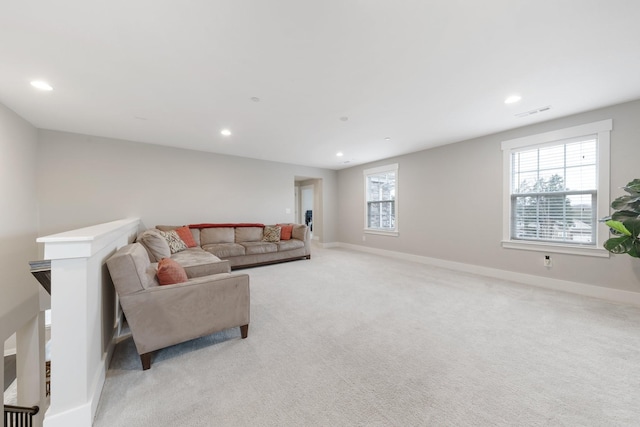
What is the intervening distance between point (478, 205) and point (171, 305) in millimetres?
4763

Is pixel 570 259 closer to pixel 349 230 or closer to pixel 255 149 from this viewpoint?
pixel 349 230

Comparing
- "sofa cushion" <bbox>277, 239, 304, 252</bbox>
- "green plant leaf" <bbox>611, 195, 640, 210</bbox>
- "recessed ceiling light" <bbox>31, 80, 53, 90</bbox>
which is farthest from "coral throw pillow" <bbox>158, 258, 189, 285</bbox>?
"green plant leaf" <bbox>611, 195, 640, 210</bbox>

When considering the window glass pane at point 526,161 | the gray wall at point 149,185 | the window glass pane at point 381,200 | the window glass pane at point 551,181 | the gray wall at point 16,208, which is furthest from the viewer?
the window glass pane at point 381,200

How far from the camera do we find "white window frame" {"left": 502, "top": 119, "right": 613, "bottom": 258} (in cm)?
301

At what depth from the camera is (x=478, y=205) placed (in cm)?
426

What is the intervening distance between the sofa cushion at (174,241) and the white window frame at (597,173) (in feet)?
17.9

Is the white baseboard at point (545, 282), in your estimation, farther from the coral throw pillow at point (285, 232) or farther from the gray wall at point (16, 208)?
the gray wall at point (16, 208)

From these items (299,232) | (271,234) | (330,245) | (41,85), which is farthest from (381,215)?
(41,85)

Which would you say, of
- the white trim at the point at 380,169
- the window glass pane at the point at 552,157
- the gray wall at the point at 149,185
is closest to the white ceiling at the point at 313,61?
the window glass pane at the point at 552,157

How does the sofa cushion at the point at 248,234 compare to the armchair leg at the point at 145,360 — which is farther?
the sofa cushion at the point at 248,234

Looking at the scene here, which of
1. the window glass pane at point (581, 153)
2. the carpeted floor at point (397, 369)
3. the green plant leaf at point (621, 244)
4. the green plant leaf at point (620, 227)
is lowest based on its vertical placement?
the carpeted floor at point (397, 369)

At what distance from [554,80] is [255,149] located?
4626mm

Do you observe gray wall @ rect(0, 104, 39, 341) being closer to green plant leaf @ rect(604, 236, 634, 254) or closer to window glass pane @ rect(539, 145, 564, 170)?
green plant leaf @ rect(604, 236, 634, 254)

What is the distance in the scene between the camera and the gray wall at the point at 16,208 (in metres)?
2.87
